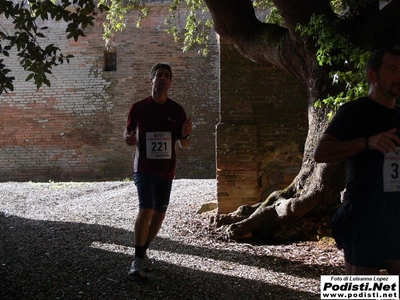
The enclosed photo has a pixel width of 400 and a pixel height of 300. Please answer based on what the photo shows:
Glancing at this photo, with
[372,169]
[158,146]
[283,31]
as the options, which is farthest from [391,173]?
[283,31]

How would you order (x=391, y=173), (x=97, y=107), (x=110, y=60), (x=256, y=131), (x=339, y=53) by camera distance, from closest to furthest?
(x=391, y=173) → (x=339, y=53) → (x=256, y=131) → (x=97, y=107) → (x=110, y=60)

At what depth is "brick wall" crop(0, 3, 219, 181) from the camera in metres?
15.8

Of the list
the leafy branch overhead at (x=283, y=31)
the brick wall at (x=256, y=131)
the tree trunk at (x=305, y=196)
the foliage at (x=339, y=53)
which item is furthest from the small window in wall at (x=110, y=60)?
the foliage at (x=339, y=53)

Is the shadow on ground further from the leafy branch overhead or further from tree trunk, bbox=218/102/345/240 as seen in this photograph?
the leafy branch overhead

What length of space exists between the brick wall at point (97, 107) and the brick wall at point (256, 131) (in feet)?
26.4

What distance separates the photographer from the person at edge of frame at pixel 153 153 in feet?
14.7

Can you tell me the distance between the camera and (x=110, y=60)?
53.2 feet

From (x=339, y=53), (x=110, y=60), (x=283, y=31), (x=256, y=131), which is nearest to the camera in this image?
(x=339, y=53)

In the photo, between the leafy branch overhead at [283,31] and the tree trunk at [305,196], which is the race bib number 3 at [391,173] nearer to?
the leafy branch overhead at [283,31]

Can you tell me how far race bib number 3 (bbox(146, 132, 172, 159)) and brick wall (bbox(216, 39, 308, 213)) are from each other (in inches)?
121

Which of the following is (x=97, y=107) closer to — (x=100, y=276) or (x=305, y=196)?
(x=305, y=196)

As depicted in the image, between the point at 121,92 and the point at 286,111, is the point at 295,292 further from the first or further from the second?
the point at 121,92

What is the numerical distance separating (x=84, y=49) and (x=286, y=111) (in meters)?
10.2

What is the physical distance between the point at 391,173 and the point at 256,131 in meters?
5.14
